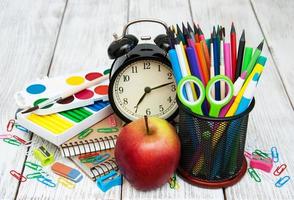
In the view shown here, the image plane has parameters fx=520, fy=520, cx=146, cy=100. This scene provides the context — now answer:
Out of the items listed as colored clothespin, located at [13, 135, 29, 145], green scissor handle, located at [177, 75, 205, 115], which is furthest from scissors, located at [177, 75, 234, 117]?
colored clothespin, located at [13, 135, 29, 145]

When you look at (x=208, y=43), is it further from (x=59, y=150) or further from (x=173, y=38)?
(x=59, y=150)

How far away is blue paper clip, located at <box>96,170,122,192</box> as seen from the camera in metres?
0.86

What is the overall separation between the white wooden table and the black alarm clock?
0.28 ft

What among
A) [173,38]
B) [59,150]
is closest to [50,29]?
[59,150]

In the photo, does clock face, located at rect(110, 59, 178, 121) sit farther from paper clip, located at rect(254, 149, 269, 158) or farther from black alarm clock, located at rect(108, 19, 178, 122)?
paper clip, located at rect(254, 149, 269, 158)

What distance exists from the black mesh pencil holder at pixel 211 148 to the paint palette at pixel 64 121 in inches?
7.0

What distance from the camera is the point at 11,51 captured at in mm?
1300

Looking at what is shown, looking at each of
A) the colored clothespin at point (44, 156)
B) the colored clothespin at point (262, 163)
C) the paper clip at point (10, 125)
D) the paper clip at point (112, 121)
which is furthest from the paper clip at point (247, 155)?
the paper clip at point (10, 125)

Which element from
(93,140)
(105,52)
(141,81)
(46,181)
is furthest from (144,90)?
(105,52)

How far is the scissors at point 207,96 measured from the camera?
30.7 inches

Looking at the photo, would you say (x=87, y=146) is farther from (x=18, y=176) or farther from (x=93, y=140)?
(x=18, y=176)

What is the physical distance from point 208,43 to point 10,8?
2.85ft

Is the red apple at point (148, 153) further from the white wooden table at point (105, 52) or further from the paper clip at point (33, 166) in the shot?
the paper clip at point (33, 166)

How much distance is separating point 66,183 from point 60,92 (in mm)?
183
